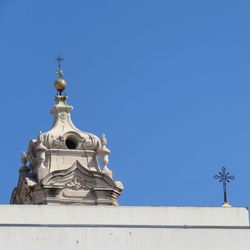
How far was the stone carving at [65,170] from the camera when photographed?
209 ft

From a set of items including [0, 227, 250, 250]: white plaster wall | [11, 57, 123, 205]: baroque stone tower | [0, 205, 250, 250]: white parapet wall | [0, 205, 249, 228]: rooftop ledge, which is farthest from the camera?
[11, 57, 123, 205]: baroque stone tower

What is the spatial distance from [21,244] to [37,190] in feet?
62.7

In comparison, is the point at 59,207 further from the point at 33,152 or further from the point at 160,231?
the point at 33,152

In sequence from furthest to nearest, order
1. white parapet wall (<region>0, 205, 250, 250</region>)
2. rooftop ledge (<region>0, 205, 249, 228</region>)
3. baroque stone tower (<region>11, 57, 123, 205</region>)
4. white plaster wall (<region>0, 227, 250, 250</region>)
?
baroque stone tower (<region>11, 57, 123, 205</region>), rooftop ledge (<region>0, 205, 249, 228</region>), white parapet wall (<region>0, 205, 250, 250</region>), white plaster wall (<region>0, 227, 250, 250</region>)

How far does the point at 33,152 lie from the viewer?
66.1 meters

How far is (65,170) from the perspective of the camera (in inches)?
2520

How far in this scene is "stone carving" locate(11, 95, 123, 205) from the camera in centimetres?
6359

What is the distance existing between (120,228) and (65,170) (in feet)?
61.5

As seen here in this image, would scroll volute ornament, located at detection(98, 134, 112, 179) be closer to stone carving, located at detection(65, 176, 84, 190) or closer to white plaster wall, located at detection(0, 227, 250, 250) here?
stone carving, located at detection(65, 176, 84, 190)

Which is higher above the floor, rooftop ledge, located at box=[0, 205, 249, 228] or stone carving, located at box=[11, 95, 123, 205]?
stone carving, located at box=[11, 95, 123, 205]

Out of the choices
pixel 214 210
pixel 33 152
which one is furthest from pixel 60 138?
pixel 214 210

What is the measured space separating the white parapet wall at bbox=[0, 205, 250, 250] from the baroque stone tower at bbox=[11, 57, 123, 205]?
1606 cm

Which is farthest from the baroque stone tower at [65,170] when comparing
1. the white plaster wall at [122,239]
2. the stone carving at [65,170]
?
the white plaster wall at [122,239]

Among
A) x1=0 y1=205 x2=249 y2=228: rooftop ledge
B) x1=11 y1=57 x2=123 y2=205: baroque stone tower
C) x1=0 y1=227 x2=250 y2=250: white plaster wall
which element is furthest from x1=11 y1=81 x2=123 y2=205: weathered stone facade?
x1=0 y1=227 x2=250 y2=250: white plaster wall
